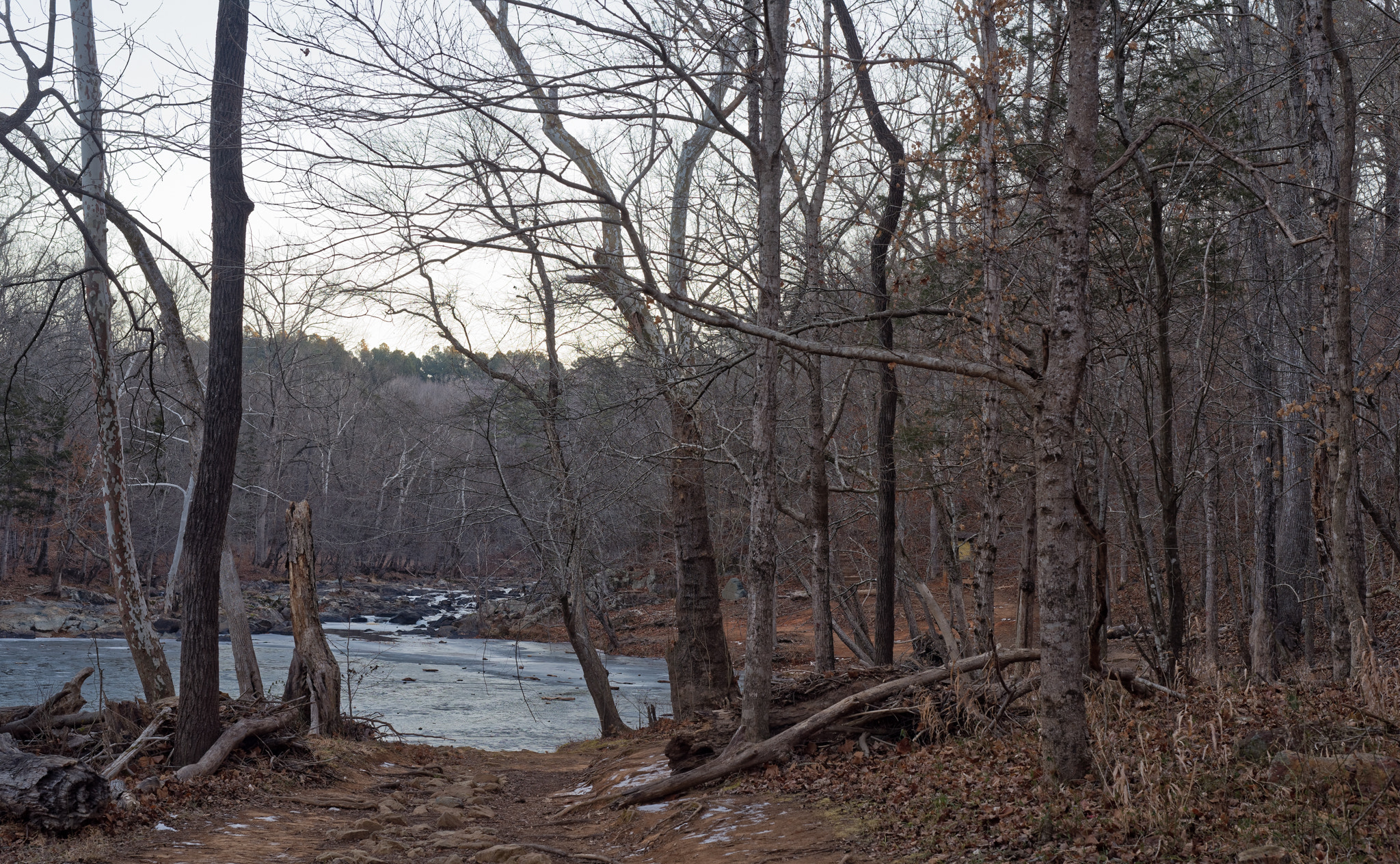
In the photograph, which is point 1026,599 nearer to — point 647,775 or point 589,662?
point 647,775

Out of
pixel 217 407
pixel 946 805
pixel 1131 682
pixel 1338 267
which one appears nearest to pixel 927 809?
pixel 946 805

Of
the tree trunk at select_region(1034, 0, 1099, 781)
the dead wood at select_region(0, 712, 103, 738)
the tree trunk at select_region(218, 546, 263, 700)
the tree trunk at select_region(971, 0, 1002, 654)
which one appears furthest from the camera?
the tree trunk at select_region(218, 546, 263, 700)

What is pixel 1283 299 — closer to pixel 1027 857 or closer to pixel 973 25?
pixel 973 25

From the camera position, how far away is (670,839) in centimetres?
627

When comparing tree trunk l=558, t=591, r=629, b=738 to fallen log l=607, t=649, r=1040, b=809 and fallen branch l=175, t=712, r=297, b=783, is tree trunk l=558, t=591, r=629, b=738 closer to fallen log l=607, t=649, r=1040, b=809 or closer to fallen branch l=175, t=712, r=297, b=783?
fallen branch l=175, t=712, r=297, b=783

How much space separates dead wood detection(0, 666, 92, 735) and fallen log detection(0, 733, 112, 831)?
238 cm

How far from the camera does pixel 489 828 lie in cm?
761

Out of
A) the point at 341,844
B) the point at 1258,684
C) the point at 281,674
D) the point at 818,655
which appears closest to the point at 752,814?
the point at 341,844

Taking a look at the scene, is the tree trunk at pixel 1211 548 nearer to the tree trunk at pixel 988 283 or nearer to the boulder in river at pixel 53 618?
the tree trunk at pixel 988 283

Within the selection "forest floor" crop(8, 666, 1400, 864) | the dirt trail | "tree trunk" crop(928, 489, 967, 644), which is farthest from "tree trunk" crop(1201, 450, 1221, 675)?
the dirt trail

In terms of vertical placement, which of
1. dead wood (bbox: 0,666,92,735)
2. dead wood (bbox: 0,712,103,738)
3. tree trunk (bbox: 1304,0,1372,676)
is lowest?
dead wood (bbox: 0,712,103,738)

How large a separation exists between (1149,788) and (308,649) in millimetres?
9377

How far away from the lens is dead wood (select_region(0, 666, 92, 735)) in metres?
8.16

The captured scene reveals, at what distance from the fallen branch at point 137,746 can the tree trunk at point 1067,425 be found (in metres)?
6.62
